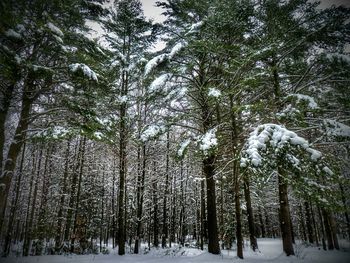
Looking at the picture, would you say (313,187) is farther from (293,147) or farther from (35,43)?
(35,43)

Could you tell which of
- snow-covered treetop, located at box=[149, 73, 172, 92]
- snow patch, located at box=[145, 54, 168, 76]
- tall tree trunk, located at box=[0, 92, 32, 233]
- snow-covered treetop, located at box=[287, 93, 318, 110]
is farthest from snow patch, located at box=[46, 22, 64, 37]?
snow-covered treetop, located at box=[287, 93, 318, 110]

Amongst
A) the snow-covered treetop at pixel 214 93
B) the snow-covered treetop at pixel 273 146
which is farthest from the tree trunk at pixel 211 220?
the snow-covered treetop at pixel 273 146

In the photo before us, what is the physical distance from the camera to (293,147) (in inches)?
213

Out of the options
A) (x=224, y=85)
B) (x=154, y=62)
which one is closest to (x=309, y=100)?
(x=224, y=85)

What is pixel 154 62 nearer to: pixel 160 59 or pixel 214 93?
pixel 160 59

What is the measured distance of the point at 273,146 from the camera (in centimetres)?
538

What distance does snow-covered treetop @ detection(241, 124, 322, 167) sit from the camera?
521 cm

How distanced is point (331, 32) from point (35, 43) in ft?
37.2

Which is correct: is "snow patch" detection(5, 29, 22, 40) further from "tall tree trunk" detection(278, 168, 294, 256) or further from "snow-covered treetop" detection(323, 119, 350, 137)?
"tall tree trunk" detection(278, 168, 294, 256)

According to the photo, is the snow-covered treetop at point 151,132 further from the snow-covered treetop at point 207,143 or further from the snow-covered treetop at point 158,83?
the snow-covered treetop at point 207,143

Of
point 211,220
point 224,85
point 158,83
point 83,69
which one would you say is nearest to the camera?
point 83,69

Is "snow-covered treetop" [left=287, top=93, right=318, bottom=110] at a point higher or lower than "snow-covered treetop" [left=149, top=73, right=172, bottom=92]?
lower

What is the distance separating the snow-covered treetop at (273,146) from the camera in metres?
5.21

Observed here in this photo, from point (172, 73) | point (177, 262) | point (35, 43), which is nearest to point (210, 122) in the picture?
point (172, 73)
